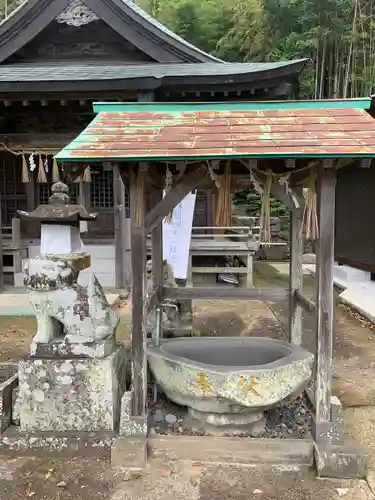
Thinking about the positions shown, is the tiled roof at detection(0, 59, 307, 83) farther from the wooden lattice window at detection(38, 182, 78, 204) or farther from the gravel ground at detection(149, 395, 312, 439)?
the gravel ground at detection(149, 395, 312, 439)

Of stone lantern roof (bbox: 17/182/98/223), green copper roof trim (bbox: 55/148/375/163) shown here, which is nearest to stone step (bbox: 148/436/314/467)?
stone lantern roof (bbox: 17/182/98/223)

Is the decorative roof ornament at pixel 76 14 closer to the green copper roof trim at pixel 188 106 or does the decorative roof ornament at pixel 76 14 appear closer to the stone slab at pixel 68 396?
the green copper roof trim at pixel 188 106

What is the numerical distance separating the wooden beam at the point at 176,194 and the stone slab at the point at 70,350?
3.87ft

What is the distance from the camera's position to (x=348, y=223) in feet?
39.2

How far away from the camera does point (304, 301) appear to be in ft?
14.6

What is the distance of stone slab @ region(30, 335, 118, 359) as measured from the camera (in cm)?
391

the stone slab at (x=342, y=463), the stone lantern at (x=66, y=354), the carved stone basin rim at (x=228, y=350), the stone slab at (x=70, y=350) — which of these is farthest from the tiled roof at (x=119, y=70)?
the stone slab at (x=342, y=463)

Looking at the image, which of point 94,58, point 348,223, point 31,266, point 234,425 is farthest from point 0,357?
point 348,223

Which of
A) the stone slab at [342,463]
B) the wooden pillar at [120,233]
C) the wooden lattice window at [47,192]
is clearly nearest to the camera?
the stone slab at [342,463]

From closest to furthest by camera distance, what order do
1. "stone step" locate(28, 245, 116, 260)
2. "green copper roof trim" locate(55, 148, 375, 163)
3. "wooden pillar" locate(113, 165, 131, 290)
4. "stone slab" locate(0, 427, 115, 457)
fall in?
"green copper roof trim" locate(55, 148, 375, 163) → "stone slab" locate(0, 427, 115, 457) → "wooden pillar" locate(113, 165, 131, 290) → "stone step" locate(28, 245, 116, 260)

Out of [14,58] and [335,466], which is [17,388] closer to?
[335,466]

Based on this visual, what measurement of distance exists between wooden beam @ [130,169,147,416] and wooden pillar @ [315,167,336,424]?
1430 mm

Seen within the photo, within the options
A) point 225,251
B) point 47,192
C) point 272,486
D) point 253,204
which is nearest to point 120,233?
point 47,192

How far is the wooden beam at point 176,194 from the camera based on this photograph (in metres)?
3.59
